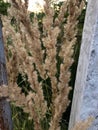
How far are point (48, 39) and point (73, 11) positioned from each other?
0.41m

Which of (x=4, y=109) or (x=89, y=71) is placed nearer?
(x=4, y=109)

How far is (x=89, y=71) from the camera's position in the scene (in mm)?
1793

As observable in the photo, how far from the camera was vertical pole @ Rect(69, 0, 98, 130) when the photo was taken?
173 cm

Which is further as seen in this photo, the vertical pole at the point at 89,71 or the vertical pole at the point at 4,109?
the vertical pole at the point at 89,71

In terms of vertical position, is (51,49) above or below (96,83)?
above

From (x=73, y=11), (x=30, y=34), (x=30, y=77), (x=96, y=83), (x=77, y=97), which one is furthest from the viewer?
(x=77, y=97)

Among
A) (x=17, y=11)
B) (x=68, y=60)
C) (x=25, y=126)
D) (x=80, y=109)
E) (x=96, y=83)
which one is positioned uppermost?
(x=17, y=11)

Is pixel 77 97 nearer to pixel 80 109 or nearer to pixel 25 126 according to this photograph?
pixel 80 109

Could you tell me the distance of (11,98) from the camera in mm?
1135

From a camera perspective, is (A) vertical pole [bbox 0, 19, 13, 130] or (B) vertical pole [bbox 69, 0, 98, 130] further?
(B) vertical pole [bbox 69, 0, 98, 130]

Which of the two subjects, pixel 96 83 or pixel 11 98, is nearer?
pixel 11 98

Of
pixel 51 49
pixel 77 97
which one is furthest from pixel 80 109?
pixel 51 49

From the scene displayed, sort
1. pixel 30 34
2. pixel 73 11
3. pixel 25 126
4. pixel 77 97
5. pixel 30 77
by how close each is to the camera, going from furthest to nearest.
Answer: pixel 25 126 < pixel 77 97 < pixel 73 11 < pixel 30 34 < pixel 30 77

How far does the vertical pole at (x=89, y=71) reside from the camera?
173 centimetres
